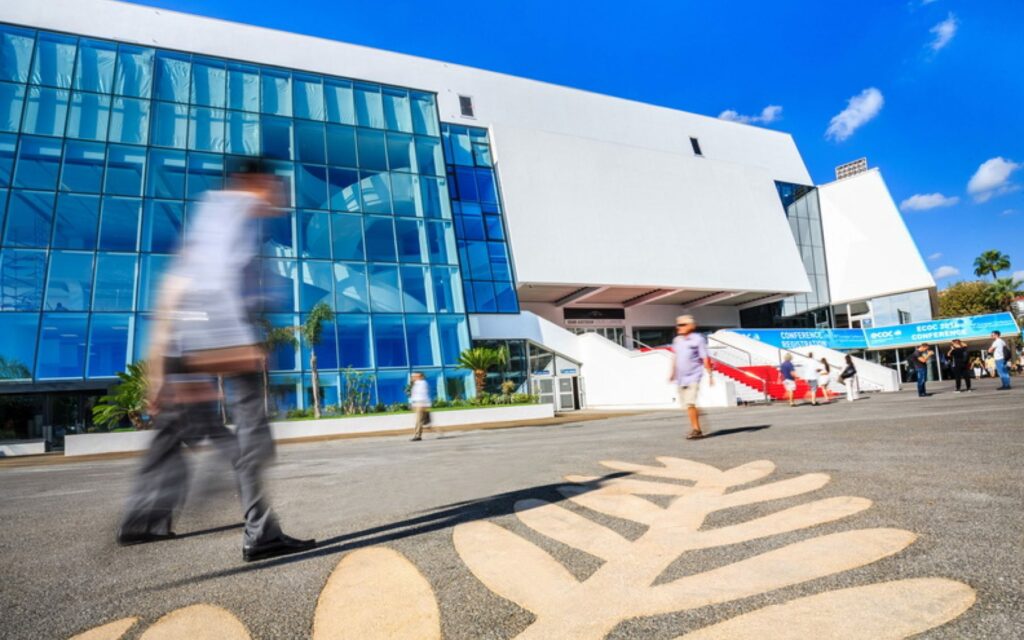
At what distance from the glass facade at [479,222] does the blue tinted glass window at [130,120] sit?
1424 cm

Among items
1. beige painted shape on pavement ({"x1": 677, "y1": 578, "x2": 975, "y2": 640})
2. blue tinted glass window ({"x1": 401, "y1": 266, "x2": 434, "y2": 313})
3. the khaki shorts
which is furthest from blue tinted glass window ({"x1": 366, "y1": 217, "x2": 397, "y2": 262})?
beige painted shape on pavement ({"x1": 677, "y1": 578, "x2": 975, "y2": 640})

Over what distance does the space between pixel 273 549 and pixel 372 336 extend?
2009 centimetres

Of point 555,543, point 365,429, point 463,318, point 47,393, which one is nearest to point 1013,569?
point 555,543

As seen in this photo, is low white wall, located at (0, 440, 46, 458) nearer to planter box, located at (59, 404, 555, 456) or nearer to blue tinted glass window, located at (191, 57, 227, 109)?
planter box, located at (59, 404, 555, 456)

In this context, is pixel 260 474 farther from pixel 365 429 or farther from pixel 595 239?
pixel 595 239

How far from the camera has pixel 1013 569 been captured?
6.40ft

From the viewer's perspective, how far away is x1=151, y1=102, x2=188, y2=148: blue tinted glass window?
23062 mm

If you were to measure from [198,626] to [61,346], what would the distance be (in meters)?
22.6

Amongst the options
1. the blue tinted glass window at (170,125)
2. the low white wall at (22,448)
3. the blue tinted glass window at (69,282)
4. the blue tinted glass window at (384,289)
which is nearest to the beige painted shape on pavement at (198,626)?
the blue tinted glass window at (384,289)

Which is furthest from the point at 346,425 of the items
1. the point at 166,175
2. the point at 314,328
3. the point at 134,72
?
the point at 134,72

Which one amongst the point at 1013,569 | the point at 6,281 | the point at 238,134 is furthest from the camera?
the point at 238,134

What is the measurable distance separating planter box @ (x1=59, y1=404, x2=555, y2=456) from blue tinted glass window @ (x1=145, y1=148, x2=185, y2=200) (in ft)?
35.5

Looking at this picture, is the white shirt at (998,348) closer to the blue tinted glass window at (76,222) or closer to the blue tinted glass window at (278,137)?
the blue tinted glass window at (278,137)

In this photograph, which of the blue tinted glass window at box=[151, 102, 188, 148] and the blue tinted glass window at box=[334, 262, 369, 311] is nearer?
the blue tinted glass window at box=[334, 262, 369, 311]
